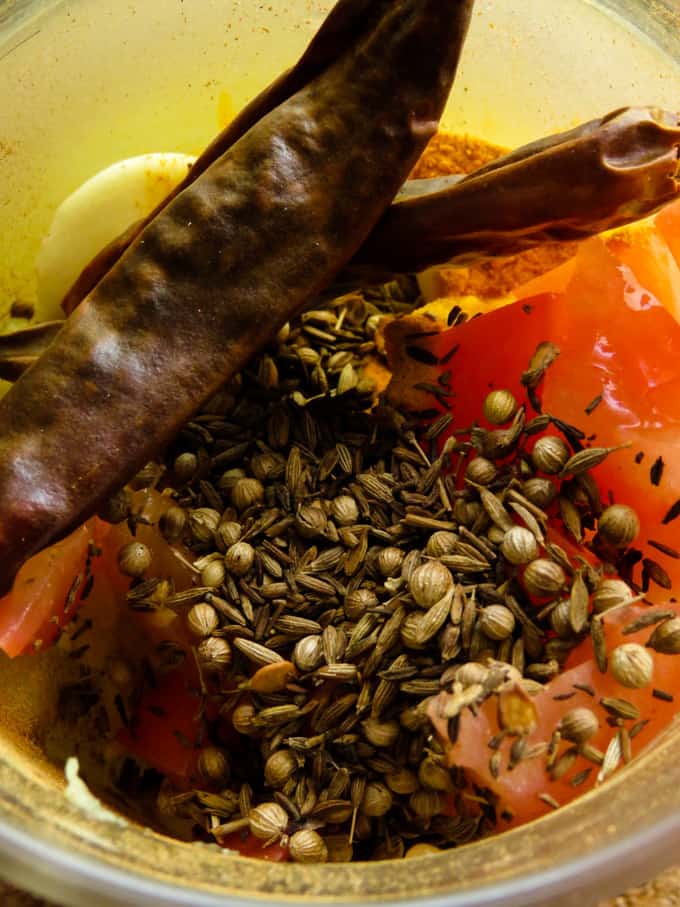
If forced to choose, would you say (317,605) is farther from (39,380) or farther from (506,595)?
(39,380)

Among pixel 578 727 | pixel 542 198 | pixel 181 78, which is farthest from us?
pixel 181 78

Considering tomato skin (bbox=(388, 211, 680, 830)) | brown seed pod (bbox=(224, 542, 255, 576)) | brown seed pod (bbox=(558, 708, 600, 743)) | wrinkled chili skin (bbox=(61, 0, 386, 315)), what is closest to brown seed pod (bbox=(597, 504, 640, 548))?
tomato skin (bbox=(388, 211, 680, 830))

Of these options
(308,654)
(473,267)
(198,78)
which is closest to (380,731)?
(308,654)

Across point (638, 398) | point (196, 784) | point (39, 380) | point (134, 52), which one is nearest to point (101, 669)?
point (196, 784)

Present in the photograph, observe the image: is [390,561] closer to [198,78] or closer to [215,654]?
[215,654]

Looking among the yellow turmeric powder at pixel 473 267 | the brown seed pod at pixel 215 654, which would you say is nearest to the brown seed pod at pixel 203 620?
the brown seed pod at pixel 215 654

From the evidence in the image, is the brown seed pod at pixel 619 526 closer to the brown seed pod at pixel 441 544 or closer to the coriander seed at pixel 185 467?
the brown seed pod at pixel 441 544

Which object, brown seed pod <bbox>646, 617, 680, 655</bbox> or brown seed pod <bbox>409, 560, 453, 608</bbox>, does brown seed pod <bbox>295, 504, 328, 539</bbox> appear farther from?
brown seed pod <bbox>646, 617, 680, 655</bbox>
